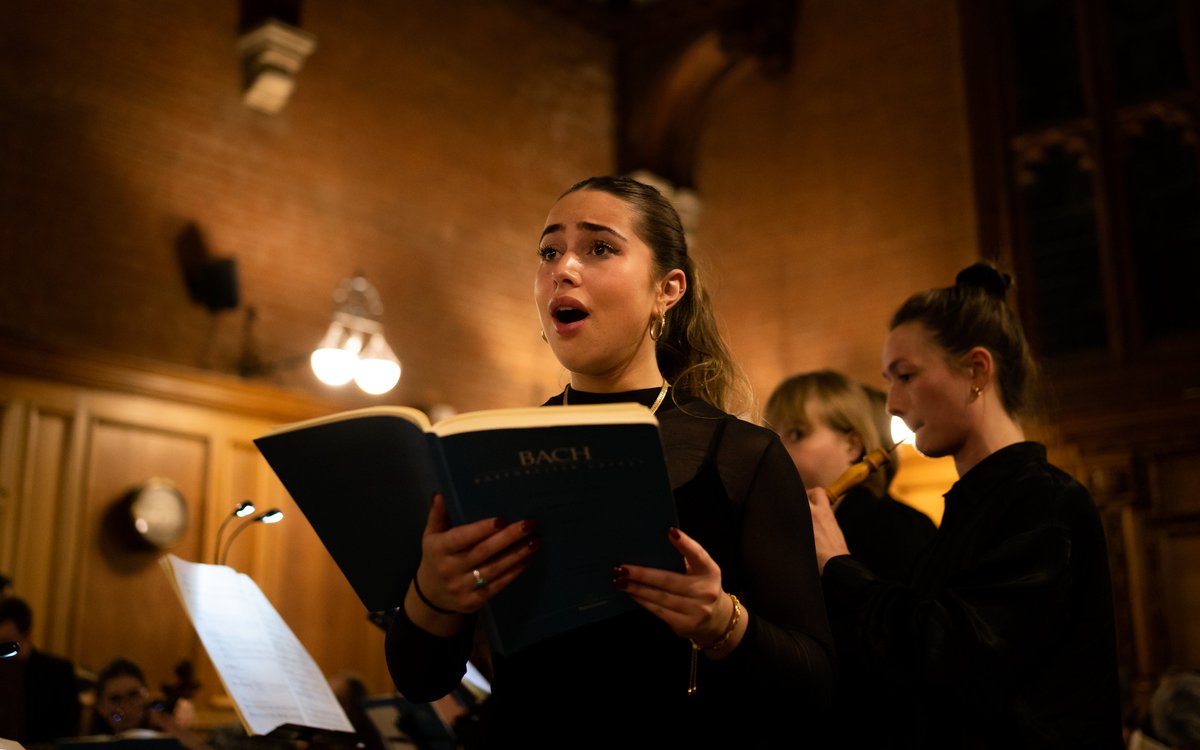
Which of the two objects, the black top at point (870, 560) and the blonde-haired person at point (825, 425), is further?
the blonde-haired person at point (825, 425)

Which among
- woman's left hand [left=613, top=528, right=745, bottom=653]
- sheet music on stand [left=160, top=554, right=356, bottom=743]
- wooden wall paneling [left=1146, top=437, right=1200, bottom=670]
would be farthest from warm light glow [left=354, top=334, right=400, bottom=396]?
woman's left hand [left=613, top=528, right=745, bottom=653]

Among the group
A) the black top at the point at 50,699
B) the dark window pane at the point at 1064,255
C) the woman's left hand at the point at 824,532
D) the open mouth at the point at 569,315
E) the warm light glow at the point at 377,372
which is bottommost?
the black top at the point at 50,699

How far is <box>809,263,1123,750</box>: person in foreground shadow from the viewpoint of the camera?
6.79ft

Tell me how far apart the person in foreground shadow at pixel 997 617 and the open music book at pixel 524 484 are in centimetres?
73

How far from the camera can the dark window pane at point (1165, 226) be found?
788cm

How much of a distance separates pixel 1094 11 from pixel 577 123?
12.5 ft

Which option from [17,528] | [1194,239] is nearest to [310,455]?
[17,528]

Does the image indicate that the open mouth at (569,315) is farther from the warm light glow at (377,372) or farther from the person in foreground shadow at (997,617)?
the warm light glow at (377,372)

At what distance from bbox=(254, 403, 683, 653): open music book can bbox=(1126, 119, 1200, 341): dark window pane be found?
725cm

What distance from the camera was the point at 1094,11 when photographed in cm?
845

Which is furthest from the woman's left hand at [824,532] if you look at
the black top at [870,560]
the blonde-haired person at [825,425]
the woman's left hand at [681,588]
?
the woman's left hand at [681,588]

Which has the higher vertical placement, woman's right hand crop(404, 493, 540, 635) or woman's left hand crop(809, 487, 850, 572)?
woman's left hand crop(809, 487, 850, 572)

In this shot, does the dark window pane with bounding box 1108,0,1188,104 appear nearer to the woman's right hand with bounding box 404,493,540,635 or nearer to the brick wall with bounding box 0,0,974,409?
the brick wall with bounding box 0,0,974,409

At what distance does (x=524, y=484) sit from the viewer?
4.88 feet
